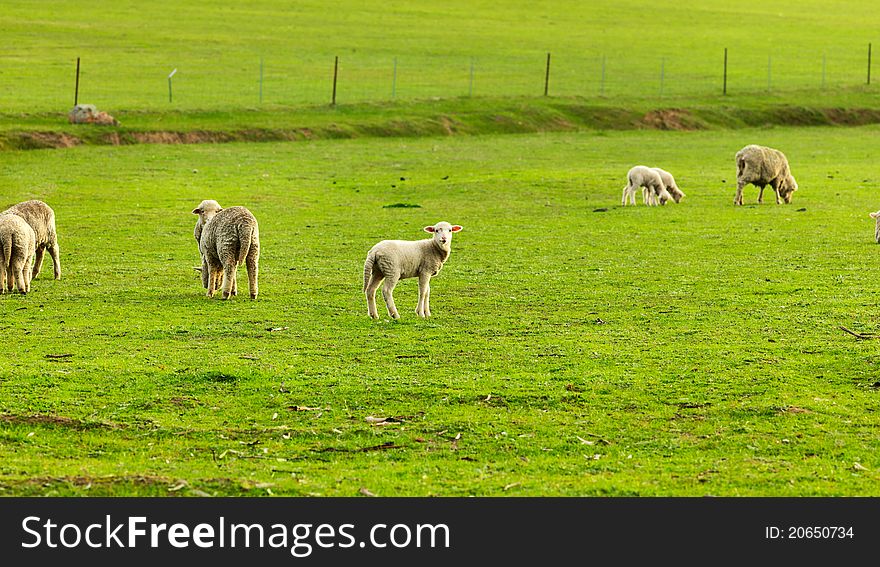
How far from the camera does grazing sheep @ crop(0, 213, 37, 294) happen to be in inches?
758

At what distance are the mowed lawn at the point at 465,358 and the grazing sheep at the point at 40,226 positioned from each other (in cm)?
50

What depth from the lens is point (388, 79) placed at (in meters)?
65.4

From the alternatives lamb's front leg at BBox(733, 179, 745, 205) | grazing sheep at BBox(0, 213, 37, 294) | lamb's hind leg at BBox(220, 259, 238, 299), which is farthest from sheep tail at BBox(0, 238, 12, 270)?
lamb's front leg at BBox(733, 179, 745, 205)

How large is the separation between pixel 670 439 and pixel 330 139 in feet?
122

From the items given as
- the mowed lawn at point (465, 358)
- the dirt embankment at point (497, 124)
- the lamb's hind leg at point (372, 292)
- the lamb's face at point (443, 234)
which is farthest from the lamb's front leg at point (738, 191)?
the dirt embankment at point (497, 124)

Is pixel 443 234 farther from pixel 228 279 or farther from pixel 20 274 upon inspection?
pixel 20 274

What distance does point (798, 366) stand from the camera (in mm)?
14641

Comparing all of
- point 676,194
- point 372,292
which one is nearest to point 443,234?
point 372,292

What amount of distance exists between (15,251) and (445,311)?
679cm

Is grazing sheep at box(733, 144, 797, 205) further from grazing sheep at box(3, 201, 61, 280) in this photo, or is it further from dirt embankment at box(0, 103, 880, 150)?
dirt embankment at box(0, 103, 880, 150)

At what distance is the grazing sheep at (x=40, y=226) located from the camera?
2097cm

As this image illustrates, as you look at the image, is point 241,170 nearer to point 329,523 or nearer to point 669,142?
point 669,142

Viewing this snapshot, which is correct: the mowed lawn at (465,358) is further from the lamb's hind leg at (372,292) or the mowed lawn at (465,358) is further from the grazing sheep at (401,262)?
the grazing sheep at (401,262)

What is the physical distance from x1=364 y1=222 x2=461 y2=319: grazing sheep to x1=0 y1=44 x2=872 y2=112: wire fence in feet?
113
